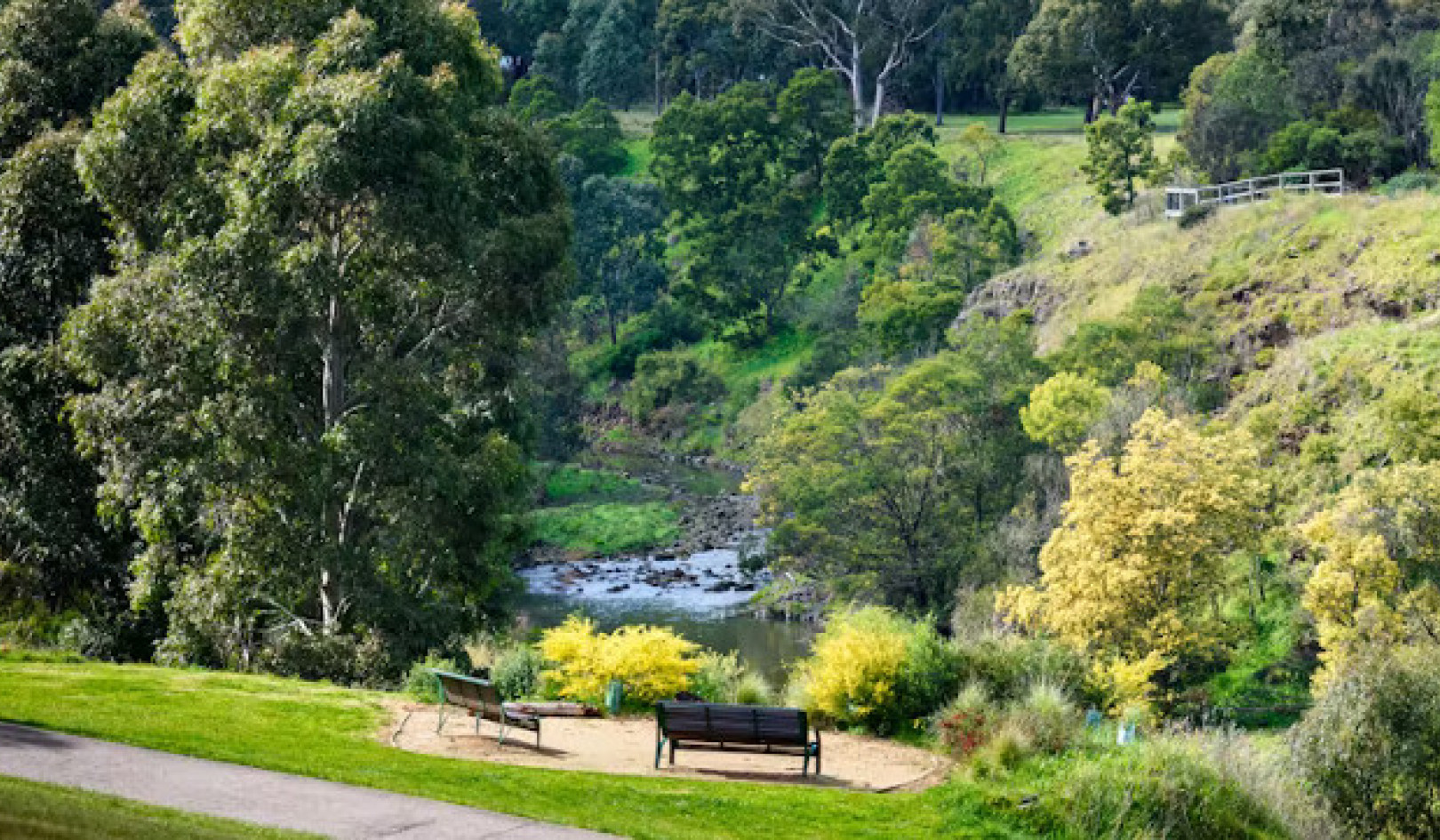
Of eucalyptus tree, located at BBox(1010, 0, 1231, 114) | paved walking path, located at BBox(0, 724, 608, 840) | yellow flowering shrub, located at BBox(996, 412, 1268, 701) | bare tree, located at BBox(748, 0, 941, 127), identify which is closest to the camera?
paved walking path, located at BBox(0, 724, 608, 840)

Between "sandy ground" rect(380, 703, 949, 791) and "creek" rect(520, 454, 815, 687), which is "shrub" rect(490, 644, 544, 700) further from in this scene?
"creek" rect(520, 454, 815, 687)

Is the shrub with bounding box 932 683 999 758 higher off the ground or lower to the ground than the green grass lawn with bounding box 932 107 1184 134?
lower

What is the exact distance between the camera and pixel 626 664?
2230 centimetres

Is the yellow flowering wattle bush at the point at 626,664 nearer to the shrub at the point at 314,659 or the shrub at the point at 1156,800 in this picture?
the shrub at the point at 314,659

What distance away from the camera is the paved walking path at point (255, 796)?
1433cm

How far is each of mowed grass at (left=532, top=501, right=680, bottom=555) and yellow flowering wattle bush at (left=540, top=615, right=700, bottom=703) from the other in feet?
143

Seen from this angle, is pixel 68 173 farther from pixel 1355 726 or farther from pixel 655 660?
pixel 1355 726

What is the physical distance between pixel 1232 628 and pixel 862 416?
609 inches

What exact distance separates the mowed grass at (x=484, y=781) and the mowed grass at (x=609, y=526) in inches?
1841

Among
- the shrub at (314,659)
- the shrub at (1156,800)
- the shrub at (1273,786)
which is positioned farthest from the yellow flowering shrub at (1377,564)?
the shrub at (314,659)

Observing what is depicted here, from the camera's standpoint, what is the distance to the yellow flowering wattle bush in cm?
2228

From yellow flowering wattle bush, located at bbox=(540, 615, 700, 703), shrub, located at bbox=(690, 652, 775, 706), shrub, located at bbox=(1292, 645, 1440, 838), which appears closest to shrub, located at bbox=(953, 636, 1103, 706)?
shrub, located at bbox=(690, 652, 775, 706)

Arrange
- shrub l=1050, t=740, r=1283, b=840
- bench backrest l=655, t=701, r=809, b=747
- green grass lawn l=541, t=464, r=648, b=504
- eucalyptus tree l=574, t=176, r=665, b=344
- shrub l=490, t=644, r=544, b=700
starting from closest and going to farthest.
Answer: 1. shrub l=1050, t=740, r=1283, b=840
2. bench backrest l=655, t=701, r=809, b=747
3. shrub l=490, t=644, r=544, b=700
4. green grass lawn l=541, t=464, r=648, b=504
5. eucalyptus tree l=574, t=176, r=665, b=344

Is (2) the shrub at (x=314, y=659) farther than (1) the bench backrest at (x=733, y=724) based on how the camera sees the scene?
Yes
